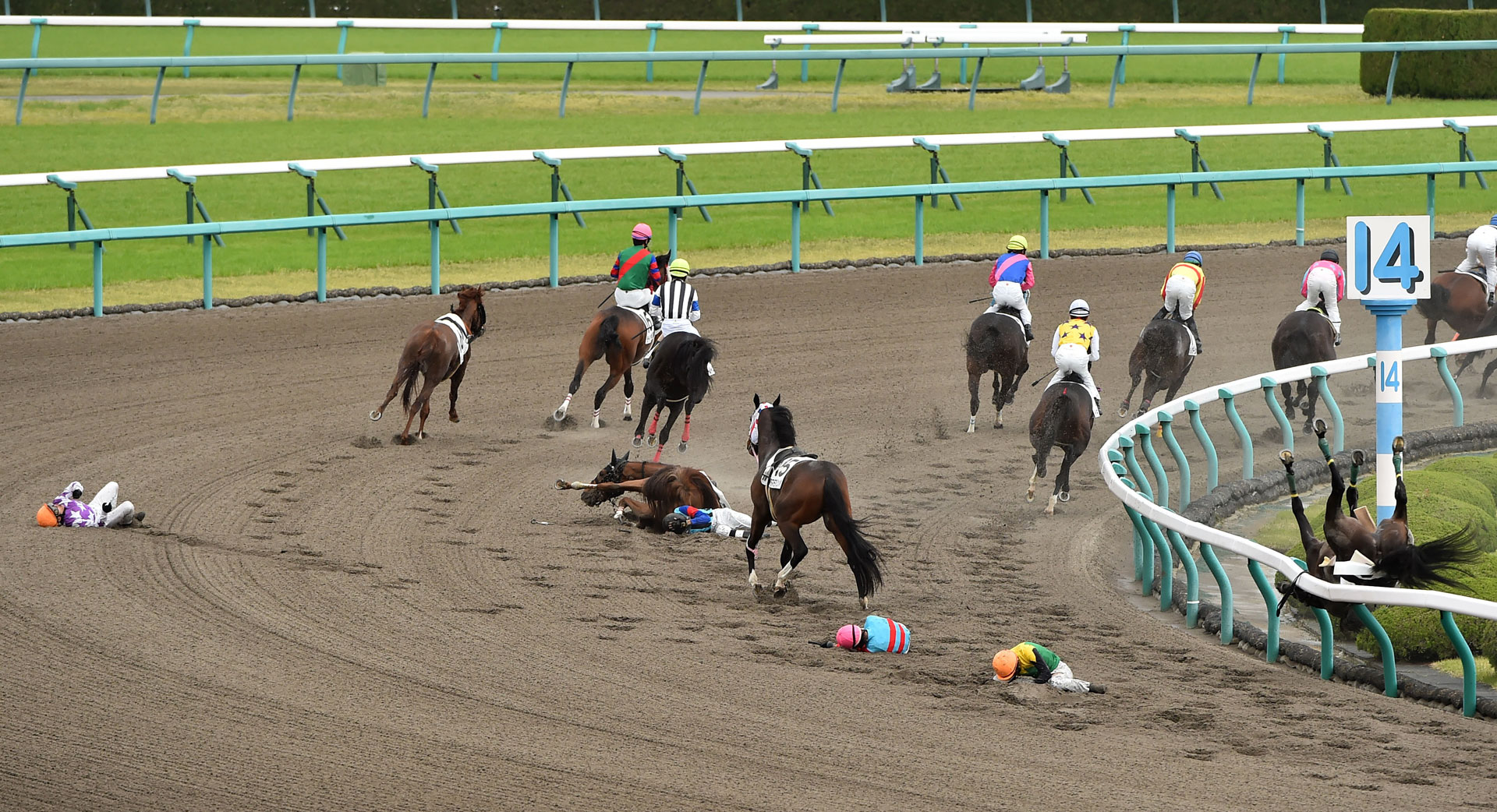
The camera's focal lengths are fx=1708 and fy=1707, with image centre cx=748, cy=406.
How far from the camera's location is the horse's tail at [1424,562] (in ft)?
23.1

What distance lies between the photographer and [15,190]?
17.2 meters

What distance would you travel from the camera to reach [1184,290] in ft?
40.4

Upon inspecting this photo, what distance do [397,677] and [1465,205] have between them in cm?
1766

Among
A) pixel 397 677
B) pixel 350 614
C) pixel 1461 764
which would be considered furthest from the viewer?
pixel 350 614

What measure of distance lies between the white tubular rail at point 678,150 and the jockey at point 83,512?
6806 millimetres

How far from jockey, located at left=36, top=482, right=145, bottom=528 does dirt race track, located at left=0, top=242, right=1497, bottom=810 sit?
0.40 feet

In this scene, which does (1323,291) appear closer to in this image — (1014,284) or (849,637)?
(1014,284)

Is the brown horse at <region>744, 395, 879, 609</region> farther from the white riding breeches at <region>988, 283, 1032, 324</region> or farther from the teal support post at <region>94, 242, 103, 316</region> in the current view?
the teal support post at <region>94, 242, 103, 316</region>

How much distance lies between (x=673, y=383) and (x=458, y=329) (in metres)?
1.51

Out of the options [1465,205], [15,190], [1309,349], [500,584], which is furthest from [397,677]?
[1465,205]

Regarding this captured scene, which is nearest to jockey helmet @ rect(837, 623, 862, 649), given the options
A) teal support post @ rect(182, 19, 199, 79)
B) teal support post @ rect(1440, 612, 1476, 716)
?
teal support post @ rect(1440, 612, 1476, 716)

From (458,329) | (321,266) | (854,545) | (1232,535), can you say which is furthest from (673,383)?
(321,266)

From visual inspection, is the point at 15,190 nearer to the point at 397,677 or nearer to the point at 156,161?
the point at 156,161

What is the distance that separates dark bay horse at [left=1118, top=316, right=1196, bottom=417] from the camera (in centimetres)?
1236
